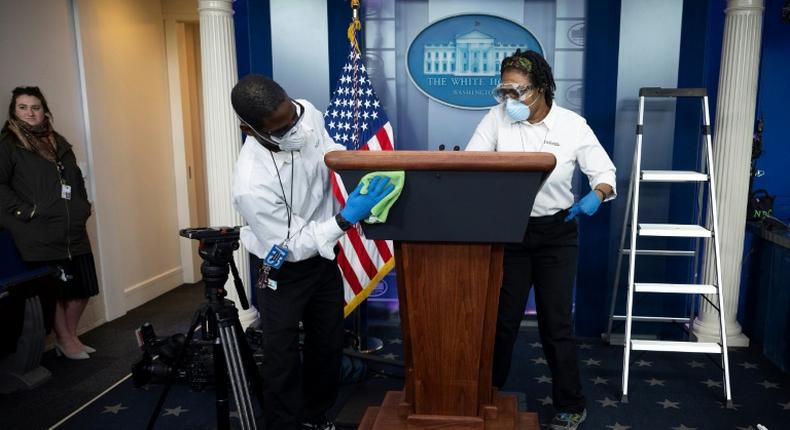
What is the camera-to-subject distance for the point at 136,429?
275 cm

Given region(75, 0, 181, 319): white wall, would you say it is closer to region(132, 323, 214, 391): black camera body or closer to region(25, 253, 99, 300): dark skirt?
region(25, 253, 99, 300): dark skirt

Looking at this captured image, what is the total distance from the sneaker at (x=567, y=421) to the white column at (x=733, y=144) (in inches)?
59.9

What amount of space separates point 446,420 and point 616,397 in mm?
1791

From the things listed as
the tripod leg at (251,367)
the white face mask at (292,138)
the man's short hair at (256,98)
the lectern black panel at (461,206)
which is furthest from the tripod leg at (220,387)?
the lectern black panel at (461,206)

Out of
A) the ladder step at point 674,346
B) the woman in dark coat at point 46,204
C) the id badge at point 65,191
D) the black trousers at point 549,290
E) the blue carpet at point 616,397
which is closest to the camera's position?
the black trousers at point 549,290

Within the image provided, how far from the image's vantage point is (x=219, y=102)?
3586 mm

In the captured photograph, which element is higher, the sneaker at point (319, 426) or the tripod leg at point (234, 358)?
the tripod leg at point (234, 358)

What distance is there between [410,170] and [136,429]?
2203mm

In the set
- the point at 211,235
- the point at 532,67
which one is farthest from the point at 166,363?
the point at 532,67

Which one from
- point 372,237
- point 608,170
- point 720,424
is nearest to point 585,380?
point 720,424

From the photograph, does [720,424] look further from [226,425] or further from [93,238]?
[93,238]

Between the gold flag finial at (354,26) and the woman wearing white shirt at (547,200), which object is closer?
the woman wearing white shirt at (547,200)

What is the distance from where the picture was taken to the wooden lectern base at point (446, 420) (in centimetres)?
156

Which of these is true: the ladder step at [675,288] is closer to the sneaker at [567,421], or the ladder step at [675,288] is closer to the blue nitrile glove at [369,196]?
the sneaker at [567,421]
